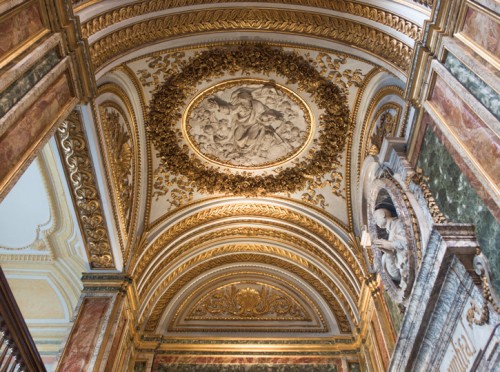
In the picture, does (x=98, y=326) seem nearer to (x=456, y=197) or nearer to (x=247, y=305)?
(x=247, y=305)

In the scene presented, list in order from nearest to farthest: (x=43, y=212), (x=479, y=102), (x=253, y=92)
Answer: (x=479, y=102) → (x=253, y=92) → (x=43, y=212)

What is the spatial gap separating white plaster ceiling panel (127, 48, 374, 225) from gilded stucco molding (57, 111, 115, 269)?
1543 millimetres

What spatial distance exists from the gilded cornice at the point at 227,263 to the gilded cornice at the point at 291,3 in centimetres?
570

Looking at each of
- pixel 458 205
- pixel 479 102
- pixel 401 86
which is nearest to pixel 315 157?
pixel 401 86

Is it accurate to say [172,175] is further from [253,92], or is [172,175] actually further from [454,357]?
[454,357]

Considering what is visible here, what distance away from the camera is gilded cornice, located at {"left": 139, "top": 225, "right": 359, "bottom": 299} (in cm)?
952

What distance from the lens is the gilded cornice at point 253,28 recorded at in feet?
19.4

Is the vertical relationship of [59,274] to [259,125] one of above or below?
below

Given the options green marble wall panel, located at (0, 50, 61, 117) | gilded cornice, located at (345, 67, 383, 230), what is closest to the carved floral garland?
gilded cornice, located at (345, 67, 383, 230)

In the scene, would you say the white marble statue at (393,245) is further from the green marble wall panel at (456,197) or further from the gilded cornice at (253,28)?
the gilded cornice at (253,28)

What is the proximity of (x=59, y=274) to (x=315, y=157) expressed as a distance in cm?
617

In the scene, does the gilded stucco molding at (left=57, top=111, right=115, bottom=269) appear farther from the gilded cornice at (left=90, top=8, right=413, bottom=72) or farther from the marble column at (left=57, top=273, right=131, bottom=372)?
the gilded cornice at (left=90, top=8, right=413, bottom=72)

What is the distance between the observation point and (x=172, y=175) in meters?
9.34

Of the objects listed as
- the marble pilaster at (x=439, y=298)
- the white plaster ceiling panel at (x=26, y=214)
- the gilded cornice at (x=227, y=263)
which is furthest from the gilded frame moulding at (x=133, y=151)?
the marble pilaster at (x=439, y=298)
